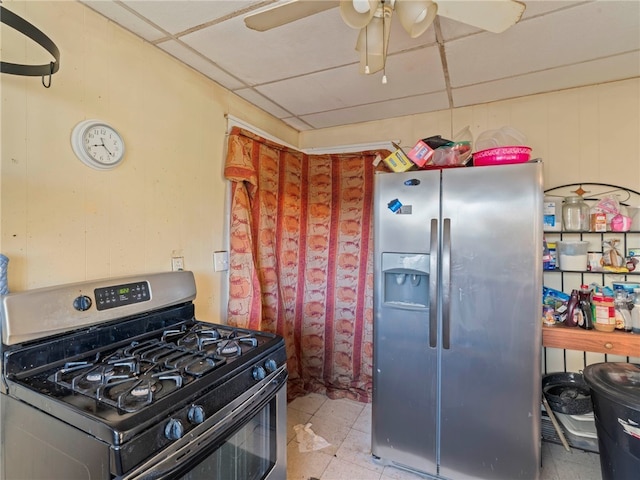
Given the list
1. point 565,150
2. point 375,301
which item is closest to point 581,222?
point 565,150

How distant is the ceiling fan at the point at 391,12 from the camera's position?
107 cm

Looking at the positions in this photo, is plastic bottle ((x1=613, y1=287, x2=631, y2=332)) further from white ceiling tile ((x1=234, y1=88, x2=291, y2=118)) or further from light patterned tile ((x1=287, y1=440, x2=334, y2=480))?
white ceiling tile ((x1=234, y1=88, x2=291, y2=118))

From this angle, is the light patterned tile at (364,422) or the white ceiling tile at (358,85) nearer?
the white ceiling tile at (358,85)

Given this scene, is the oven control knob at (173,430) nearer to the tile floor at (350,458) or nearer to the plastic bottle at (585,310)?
the tile floor at (350,458)

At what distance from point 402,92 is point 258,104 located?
1.02 m

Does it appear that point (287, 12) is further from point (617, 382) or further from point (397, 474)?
point (397, 474)

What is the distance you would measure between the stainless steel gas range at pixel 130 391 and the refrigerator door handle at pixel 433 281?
2.73 ft

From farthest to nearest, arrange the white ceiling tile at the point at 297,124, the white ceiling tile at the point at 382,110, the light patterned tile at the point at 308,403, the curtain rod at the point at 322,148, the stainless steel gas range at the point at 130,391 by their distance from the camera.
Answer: the white ceiling tile at the point at 297,124, the light patterned tile at the point at 308,403, the white ceiling tile at the point at 382,110, the curtain rod at the point at 322,148, the stainless steel gas range at the point at 130,391

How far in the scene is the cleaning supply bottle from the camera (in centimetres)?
179

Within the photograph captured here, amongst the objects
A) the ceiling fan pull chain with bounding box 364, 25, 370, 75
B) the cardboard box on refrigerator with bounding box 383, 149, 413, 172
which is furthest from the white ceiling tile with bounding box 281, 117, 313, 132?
the ceiling fan pull chain with bounding box 364, 25, 370, 75

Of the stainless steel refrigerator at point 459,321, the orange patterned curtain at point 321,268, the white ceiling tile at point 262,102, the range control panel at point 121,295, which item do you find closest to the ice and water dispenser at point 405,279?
the stainless steel refrigerator at point 459,321

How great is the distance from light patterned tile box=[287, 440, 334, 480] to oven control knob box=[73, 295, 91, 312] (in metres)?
→ 1.38

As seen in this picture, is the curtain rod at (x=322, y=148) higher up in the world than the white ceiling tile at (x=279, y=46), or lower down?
lower down

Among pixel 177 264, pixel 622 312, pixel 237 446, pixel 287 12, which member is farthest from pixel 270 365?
pixel 622 312
